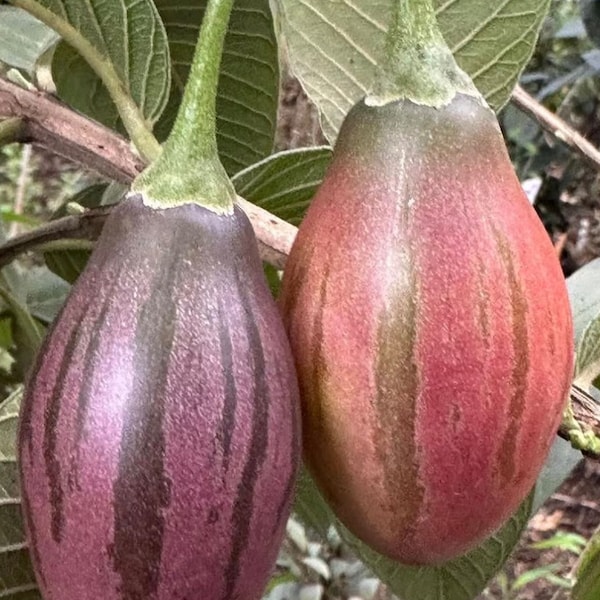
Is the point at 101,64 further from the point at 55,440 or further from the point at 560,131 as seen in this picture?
the point at 560,131

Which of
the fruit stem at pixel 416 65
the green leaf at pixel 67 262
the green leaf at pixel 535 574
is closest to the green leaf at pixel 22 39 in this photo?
the green leaf at pixel 67 262

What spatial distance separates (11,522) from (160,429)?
0.25 metres

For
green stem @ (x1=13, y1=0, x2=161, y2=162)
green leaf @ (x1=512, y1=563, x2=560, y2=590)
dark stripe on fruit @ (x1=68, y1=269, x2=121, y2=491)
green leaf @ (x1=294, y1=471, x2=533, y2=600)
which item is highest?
green stem @ (x1=13, y1=0, x2=161, y2=162)

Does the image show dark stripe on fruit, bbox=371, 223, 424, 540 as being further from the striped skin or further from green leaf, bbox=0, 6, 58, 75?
green leaf, bbox=0, 6, 58, 75

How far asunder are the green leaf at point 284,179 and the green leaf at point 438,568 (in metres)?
0.18

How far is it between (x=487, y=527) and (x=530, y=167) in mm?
1922

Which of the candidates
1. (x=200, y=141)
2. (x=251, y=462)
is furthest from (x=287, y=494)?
(x=200, y=141)

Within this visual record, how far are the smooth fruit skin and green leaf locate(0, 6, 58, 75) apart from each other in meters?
0.37

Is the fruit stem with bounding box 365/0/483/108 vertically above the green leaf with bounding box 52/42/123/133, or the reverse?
the fruit stem with bounding box 365/0/483/108

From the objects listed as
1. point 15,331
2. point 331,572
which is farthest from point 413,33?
point 331,572

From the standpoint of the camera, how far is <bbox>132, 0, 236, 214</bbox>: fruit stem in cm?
40

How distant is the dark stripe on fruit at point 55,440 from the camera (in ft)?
1.17

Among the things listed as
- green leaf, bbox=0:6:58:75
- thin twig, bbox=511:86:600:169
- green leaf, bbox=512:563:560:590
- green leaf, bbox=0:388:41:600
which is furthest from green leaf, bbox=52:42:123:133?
green leaf, bbox=512:563:560:590

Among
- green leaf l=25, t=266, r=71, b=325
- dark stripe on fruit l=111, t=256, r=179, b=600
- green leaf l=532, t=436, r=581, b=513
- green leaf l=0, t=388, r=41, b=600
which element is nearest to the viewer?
dark stripe on fruit l=111, t=256, r=179, b=600
